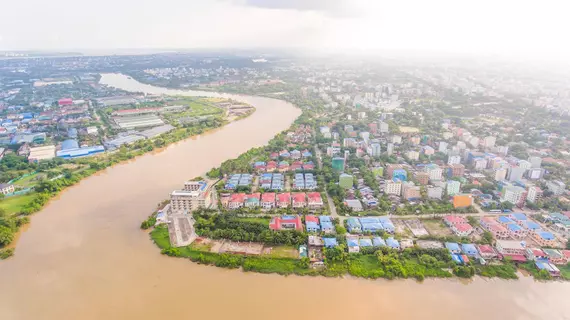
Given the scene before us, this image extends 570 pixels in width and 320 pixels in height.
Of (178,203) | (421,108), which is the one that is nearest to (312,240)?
(178,203)

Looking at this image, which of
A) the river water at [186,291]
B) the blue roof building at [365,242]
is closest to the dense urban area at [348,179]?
the blue roof building at [365,242]

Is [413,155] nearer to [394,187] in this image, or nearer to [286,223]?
[394,187]

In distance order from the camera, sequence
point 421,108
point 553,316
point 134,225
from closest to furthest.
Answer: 1. point 553,316
2. point 134,225
3. point 421,108

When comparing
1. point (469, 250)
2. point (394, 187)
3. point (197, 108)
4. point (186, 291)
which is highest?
point (197, 108)

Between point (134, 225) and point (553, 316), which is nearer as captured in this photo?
point (553, 316)

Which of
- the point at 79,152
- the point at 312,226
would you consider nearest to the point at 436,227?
the point at 312,226

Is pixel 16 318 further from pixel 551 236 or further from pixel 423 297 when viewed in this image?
pixel 551 236
